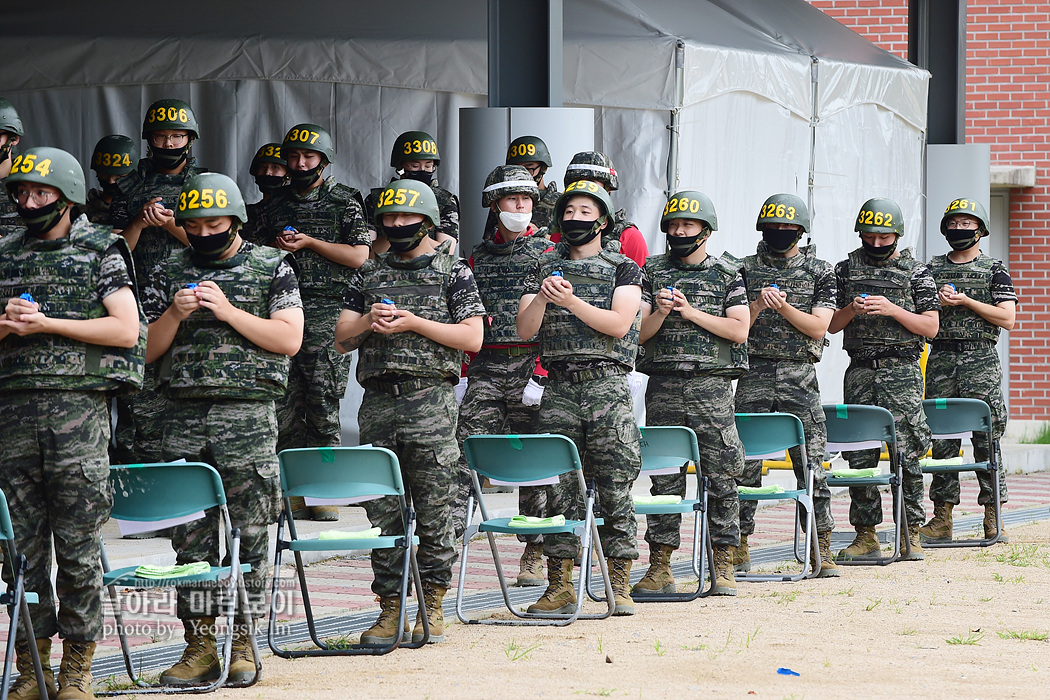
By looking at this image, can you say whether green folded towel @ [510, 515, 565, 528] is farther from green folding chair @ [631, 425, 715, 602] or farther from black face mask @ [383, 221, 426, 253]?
black face mask @ [383, 221, 426, 253]

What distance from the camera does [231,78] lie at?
11445mm

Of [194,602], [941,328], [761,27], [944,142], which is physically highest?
[761,27]

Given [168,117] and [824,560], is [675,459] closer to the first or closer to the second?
[824,560]

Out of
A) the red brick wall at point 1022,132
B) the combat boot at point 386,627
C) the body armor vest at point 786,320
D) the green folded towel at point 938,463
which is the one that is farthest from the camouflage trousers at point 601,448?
the red brick wall at point 1022,132

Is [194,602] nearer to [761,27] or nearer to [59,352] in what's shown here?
[59,352]

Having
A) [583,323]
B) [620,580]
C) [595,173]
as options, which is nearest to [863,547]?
[620,580]

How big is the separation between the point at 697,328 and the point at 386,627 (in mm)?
2599

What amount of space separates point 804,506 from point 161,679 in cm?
417

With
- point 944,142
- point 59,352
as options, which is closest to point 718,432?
point 59,352

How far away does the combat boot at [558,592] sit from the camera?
7.29 metres

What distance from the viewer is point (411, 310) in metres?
6.58

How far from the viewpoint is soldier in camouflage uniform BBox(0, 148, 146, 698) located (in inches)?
209

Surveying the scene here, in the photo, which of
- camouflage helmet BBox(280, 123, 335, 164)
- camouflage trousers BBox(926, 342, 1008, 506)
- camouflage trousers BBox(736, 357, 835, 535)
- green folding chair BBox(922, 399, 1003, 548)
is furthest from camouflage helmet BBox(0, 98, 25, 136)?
camouflage trousers BBox(926, 342, 1008, 506)

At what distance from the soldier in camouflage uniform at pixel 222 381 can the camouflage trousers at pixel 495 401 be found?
2.48 m
